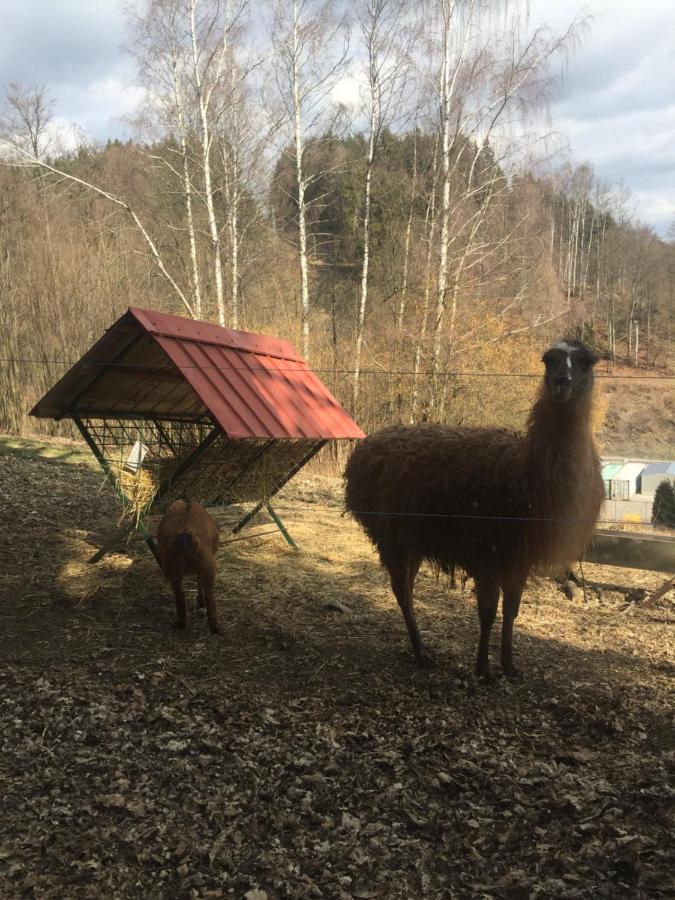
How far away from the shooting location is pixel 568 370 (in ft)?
12.4

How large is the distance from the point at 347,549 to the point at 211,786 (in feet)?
17.1

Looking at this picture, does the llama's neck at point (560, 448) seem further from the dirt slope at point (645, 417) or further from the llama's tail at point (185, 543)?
the dirt slope at point (645, 417)

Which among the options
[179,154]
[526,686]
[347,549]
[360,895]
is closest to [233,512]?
[347,549]

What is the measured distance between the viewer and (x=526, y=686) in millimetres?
4633

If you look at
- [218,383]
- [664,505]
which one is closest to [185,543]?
[218,383]

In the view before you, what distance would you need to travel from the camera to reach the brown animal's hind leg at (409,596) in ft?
16.7

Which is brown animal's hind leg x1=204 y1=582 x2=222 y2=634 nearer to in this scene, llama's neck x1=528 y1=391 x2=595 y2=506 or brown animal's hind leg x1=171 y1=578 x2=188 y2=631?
brown animal's hind leg x1=171 y1=578 x2=188 y2=631

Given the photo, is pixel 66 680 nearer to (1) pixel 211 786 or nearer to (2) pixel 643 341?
(1) pixel 211 786

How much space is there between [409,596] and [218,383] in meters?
2.54

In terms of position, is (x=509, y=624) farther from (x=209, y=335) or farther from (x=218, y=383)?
(x=209, y=335)

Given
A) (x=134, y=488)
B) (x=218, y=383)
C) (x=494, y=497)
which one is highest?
(x=218, y=383)

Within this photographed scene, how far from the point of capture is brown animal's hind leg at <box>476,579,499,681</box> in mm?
4586

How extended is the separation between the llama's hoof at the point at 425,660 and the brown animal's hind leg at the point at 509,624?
0.52 metres

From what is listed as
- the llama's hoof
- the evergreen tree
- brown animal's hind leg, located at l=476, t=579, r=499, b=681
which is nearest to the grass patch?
the llama's hoof
